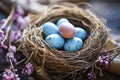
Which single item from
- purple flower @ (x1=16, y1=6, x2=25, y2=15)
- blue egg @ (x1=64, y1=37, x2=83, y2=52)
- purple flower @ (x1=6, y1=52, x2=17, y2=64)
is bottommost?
purple flower @ (x1=6, y1=52, x2=17, y2=64)

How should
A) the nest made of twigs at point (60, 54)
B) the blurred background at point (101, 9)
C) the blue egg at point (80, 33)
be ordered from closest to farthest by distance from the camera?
the nest made of twigs at point (60, 54), the blue egg at point (80, 33), the blurred background at point (101, 9)

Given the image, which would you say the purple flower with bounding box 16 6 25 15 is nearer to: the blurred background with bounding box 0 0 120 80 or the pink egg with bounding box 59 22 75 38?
the blurred background with bounding box 0 0 120 80

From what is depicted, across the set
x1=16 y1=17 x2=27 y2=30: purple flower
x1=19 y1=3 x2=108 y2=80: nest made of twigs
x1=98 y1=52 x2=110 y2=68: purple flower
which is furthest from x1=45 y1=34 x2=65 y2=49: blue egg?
x1=16 y1=17 x2=27 y2=30: purple flower

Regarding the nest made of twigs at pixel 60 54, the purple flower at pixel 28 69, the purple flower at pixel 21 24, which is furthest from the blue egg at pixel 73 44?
the purple flower at pixel 21 24

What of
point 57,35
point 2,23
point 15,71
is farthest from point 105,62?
point 2,23

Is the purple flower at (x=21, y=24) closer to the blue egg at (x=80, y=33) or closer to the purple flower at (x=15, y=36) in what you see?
the purple flower at (x=15, y=36)
